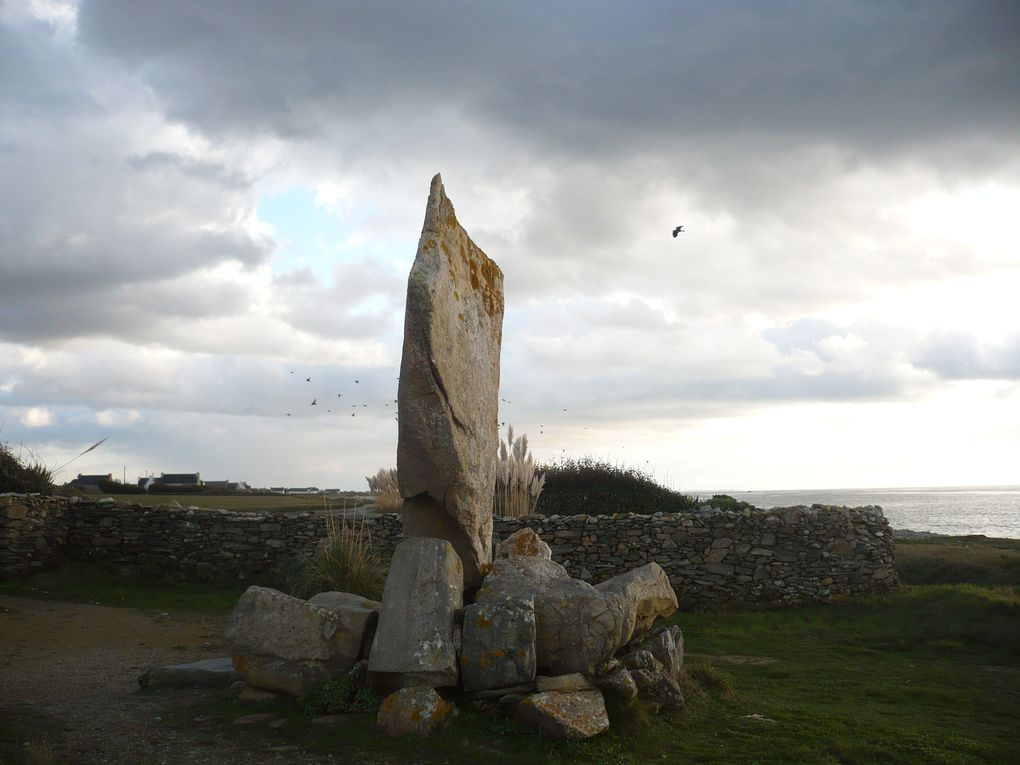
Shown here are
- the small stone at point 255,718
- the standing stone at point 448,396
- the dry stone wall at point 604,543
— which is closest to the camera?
the small stone at point 255,718

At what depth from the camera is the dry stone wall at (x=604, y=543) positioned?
1455 centimetres

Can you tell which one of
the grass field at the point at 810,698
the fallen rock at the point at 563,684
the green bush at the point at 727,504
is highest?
the green bush at the point at 727,504

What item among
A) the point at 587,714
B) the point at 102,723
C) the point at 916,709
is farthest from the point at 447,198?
the point at 916,709

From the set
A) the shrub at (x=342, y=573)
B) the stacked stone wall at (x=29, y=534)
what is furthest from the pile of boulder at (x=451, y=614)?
the stacked stone wall at (x=29, y=534)

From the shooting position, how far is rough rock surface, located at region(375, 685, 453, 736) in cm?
618

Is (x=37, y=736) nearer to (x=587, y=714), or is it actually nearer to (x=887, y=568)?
(x=587, y=714)

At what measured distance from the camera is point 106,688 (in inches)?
310

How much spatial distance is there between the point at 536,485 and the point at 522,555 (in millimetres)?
7192

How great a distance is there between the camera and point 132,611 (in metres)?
12.6

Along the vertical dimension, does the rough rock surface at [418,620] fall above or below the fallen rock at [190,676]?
above

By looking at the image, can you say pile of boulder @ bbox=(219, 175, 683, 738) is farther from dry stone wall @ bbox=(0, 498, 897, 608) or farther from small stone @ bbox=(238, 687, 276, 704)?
dry stone wall @ bbox=(0, 498, 897, 608)

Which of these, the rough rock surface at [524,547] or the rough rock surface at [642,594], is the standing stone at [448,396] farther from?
the rough rock surface at [642,594]

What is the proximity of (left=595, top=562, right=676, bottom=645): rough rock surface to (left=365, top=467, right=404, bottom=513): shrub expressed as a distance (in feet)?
26.7

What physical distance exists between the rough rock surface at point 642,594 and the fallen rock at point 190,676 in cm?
377
